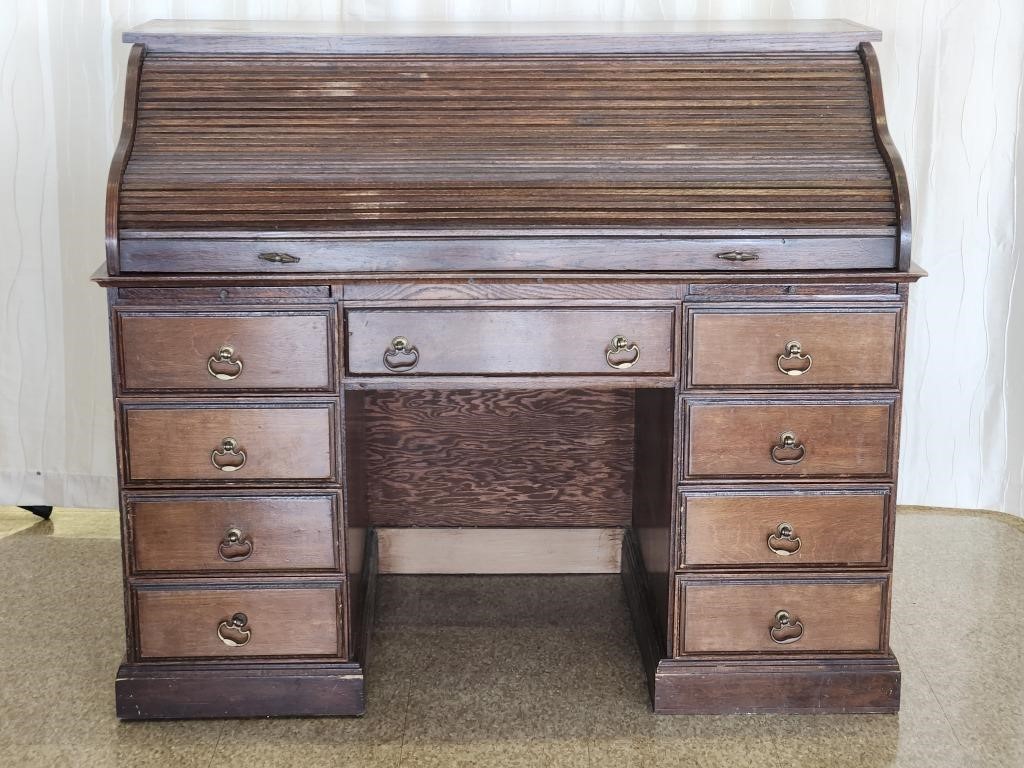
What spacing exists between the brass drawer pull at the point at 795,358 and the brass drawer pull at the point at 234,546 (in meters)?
0.99

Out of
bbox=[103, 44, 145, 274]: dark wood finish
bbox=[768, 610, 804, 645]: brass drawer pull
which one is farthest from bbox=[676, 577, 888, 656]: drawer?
bbox=[103, 44, 145, 274]: dark wood finish

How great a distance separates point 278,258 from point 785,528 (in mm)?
1014

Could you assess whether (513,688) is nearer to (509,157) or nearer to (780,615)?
(780,615)

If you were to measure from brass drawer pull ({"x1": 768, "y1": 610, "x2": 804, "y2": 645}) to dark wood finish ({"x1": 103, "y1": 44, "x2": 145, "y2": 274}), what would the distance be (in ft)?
4.35

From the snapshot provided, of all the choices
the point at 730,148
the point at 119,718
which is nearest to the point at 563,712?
the point at 119,718

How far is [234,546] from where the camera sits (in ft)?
7.52

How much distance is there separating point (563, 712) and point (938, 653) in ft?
2.65

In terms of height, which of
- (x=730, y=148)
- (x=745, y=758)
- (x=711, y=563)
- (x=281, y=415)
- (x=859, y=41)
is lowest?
(x=745, y=758)

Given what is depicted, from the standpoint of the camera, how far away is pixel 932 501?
10.8ft

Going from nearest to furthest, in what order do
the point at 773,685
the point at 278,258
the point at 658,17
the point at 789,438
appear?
the point at 278,258, the point at 789,438, the point at 773,685, the point at 658,17

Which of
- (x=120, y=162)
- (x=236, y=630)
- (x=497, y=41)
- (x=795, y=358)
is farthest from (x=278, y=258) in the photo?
(x=795, y=358)

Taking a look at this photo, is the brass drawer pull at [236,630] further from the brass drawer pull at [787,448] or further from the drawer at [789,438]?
the brass drawer pull at [787,448]

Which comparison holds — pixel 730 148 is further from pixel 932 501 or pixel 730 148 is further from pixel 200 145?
pixel 932 501

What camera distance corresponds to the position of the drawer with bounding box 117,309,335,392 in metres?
2.19
